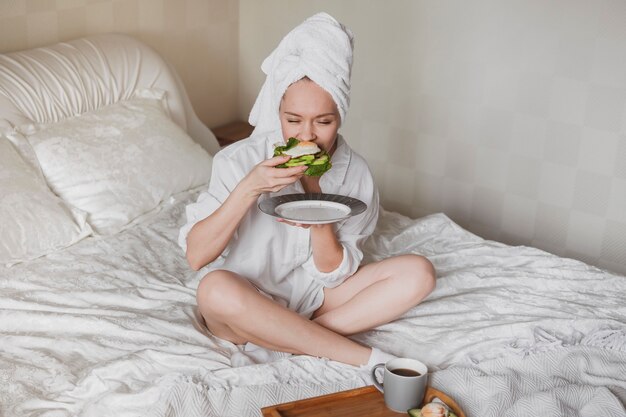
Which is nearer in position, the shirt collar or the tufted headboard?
the shirt collar

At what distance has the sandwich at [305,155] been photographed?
6.28ft

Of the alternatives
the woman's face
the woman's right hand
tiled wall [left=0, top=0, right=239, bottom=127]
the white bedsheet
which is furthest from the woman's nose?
tiled wall [left=0, top=0, right=239, bottom=127]

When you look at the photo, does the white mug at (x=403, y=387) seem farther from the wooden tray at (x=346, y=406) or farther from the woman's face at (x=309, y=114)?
the woman's face at (x=309, y=114)

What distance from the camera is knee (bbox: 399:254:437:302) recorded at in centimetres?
210

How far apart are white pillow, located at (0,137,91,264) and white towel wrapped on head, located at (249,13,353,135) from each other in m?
0.78

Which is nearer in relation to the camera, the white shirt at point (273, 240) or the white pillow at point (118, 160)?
the white shirt at point (273, 240)

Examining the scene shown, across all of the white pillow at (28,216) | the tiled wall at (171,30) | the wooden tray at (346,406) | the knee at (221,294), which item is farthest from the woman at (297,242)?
the tiled wall at (171,30)

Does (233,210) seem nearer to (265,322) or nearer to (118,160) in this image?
(265,322)

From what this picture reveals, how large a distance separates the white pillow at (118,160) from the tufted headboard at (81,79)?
65 mm

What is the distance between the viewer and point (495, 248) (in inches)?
102

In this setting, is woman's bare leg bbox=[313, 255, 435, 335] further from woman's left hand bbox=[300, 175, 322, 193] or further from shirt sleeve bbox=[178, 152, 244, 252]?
shirt sleeve bbox=[178, 152, 244, 252]

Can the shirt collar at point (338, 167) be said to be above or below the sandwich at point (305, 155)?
below

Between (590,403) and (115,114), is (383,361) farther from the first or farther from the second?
(115,114)

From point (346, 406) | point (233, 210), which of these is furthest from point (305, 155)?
point (346, 406)
